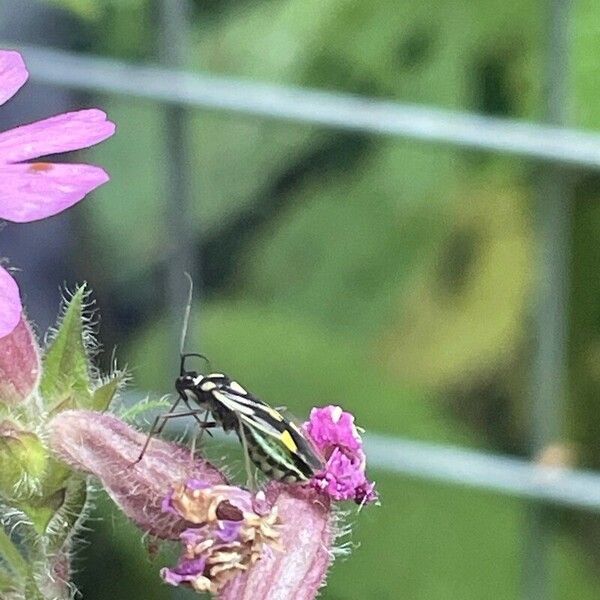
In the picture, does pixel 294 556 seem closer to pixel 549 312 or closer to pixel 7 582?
pixel 7 582

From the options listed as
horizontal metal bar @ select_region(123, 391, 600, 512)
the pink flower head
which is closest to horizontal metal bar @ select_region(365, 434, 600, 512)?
horizontal metal bar @ select_region(123, 391, 600, 512)

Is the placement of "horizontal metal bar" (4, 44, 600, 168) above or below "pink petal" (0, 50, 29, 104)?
below

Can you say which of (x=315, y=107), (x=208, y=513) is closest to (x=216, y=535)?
(x=208, y=513)

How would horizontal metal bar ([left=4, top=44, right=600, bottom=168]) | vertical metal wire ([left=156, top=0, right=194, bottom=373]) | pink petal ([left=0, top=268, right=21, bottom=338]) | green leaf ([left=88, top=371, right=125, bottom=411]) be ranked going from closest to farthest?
pink petal ([left=0, top=268, right=21, bottom=338]), green leaf ([left=88, top=371, right=125, bottom=411]), horizontal metal bar ([left=4, top=44, right=600, bottom=168]), vertical metal wire ([left=156, top=0, right=194, bottom=373])

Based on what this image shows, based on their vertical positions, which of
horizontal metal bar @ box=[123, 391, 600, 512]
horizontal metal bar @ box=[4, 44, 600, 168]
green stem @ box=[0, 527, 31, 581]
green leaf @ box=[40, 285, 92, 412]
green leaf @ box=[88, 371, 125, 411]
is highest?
green leaf @ box=[40, 285, 92, 412]

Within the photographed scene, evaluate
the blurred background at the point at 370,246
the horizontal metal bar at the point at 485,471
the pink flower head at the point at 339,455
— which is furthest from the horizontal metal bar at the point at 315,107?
the pink flower head at the point at 339,455

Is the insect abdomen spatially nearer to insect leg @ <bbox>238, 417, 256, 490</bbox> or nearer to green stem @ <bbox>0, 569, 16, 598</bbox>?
insect leg @ <bbox>238, 417, 256, 490</bbox>
